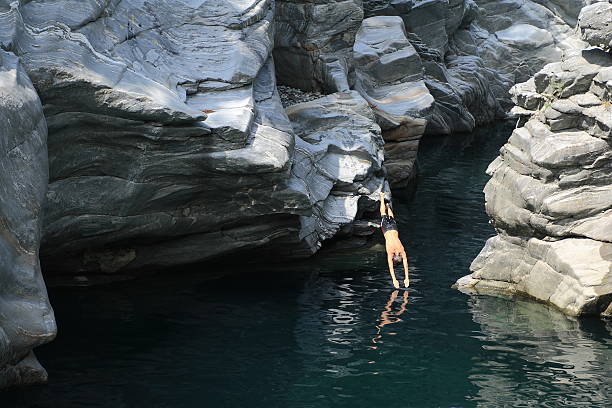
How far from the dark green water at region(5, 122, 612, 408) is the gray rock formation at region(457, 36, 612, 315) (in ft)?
2.46

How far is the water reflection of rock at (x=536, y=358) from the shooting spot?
16.4 meters

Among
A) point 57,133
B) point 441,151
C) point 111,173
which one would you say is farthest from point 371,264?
point 441,151

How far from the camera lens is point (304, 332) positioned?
1975cm

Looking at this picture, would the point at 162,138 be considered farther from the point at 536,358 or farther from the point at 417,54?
the point at 417,54

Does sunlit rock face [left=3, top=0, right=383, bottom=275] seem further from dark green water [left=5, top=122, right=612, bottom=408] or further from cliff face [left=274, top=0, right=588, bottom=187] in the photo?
cliff face [left=274, top=0, right=588, bottom=187]

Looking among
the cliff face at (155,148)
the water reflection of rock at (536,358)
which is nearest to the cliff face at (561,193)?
the water reflection of rock at (536,358)

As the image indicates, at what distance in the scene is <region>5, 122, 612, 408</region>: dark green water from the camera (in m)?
16.2

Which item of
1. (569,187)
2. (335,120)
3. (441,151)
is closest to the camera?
(569,187)

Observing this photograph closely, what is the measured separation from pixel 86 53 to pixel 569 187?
1185 cm

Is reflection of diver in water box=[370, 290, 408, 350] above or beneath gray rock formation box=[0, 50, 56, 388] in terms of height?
beneath

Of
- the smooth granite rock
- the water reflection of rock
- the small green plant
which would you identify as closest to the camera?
the water reflection of rock

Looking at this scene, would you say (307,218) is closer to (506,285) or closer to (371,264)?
(371,264)

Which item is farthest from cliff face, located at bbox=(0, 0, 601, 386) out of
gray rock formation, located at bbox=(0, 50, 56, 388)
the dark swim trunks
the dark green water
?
the dark swim trunks

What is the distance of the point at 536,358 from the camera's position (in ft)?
59.5
